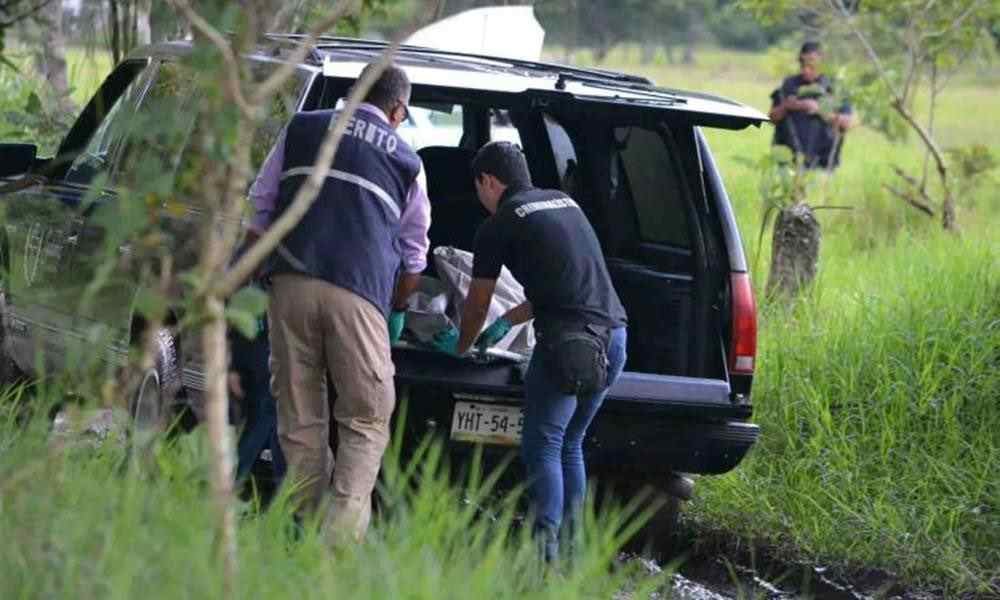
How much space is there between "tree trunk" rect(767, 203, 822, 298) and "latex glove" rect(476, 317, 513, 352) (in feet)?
13.3

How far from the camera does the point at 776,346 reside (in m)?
9.46

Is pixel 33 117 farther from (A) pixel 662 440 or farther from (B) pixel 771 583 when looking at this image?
(B) pixel 771 583

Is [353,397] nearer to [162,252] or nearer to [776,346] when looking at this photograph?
[162,252]

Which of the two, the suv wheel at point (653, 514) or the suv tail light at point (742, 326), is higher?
the suv tail light at point (742, 326)

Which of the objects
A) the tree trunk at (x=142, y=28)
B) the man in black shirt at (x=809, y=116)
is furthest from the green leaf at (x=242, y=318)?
the man in black shirt at (x=809, y=116)

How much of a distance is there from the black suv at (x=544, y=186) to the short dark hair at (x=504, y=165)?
0.57 feet

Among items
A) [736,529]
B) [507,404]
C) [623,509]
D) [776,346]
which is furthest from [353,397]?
[776,346]

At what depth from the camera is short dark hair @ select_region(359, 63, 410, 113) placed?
6.78 meters

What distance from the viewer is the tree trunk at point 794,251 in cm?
1116

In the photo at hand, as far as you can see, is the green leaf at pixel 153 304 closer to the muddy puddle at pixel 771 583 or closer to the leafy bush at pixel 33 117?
the muddy puddle at pixel 771 583

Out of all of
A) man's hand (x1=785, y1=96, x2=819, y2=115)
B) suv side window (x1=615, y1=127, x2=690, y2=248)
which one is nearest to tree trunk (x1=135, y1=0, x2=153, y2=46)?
man's hand (x1=785, y1=96, x2=819, y2=115)

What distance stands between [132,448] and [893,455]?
3.91 metres

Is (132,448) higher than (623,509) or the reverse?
higher

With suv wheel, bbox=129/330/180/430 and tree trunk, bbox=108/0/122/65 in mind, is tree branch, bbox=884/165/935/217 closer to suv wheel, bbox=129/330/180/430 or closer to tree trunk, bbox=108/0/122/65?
tree trunk, bbox=108/0/122/65
